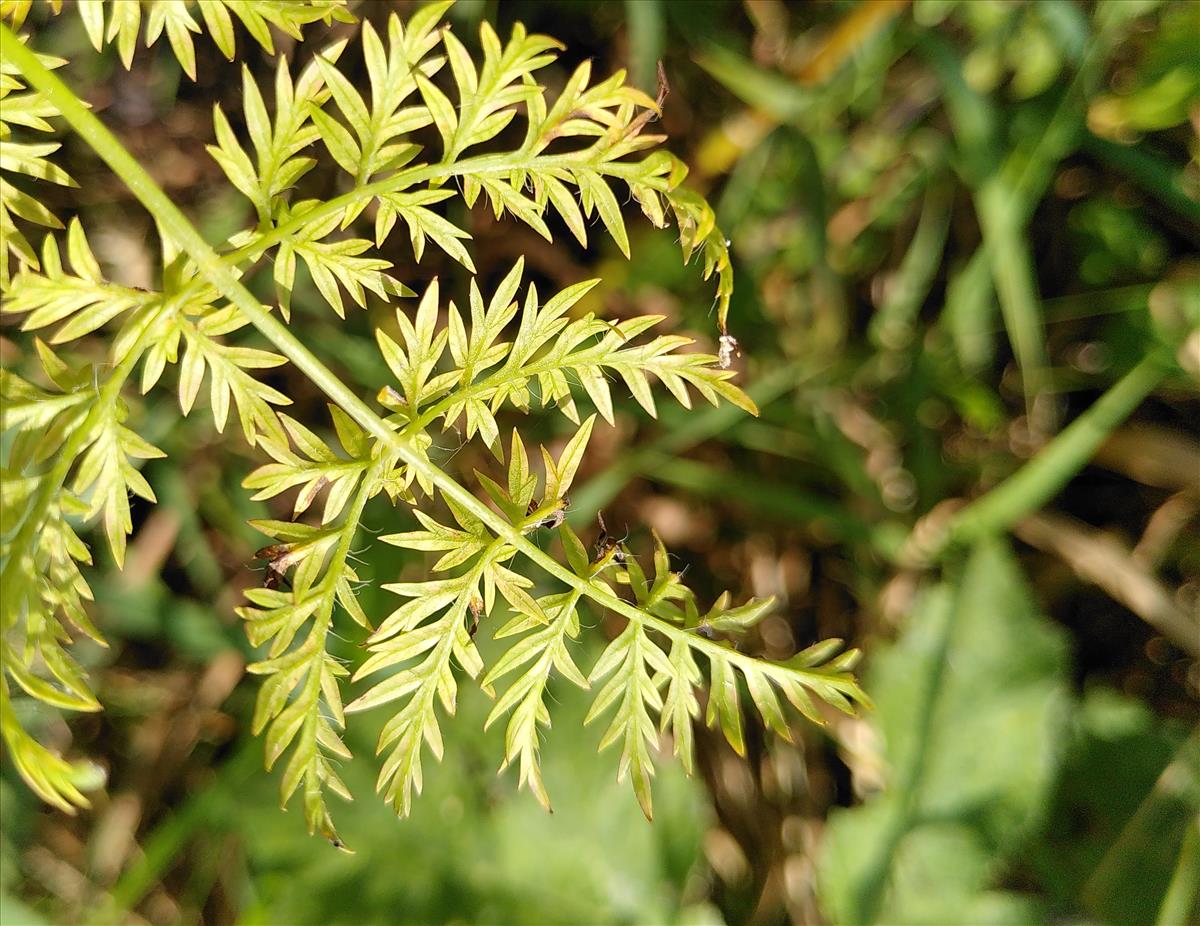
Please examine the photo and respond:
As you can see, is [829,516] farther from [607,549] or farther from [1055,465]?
[607,549]

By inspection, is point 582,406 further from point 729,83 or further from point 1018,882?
point 1018,882

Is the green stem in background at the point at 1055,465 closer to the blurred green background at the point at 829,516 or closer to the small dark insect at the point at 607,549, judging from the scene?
the blurred green background at the point at 829,516

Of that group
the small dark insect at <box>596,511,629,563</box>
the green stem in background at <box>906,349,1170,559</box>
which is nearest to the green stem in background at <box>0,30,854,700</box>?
the small dark insect at <box>596,511,629,563</box>

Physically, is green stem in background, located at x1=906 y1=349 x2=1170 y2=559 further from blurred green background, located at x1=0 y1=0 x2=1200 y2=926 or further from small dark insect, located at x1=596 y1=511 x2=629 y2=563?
small dark insect, located at x1=596 y1=511 x2=629 y2=563

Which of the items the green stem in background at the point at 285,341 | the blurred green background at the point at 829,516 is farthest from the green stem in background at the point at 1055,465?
the green stem in background at the point at 285,341

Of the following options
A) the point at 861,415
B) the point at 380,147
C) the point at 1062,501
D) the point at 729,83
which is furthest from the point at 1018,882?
the point at 380,147

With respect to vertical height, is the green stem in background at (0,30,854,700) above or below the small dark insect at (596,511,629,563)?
above
